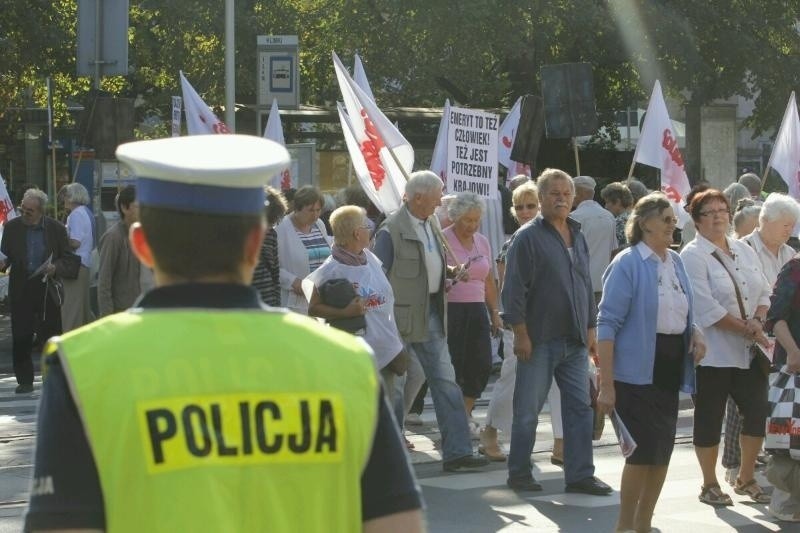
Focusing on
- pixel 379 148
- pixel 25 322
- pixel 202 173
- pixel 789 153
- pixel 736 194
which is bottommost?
pixel 25 322

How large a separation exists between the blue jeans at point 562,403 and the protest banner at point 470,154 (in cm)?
520

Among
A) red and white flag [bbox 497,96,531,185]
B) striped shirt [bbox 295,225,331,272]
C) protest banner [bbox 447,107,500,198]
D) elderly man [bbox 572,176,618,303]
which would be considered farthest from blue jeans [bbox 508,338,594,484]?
red and white flag [bbox 497,96,531,185]

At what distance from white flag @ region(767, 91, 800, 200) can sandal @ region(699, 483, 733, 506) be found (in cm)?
813

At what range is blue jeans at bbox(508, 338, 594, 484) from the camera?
873 centimetres

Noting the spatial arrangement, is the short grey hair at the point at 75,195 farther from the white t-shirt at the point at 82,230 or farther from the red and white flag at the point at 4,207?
the red and white flag at the point at 4,207

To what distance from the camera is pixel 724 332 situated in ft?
28.7

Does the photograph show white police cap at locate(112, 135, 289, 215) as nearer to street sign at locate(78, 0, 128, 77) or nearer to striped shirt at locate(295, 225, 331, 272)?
striped shirt at locate(295, 225, 331, 272)

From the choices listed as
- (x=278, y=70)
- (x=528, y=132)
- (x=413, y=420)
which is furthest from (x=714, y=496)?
(x=278, y=70)

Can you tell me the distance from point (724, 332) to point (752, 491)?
92 centimetres

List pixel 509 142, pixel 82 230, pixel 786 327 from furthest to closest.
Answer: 1. pixel 509 142
2. pixel 82 230
3. pixel 786 327

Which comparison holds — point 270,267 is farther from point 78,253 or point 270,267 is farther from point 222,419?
point 222,419

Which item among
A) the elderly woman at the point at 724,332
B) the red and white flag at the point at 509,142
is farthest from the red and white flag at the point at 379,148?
the red and white flag at the point at 509,142

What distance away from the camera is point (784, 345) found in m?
7.95

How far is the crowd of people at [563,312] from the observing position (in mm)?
7453
